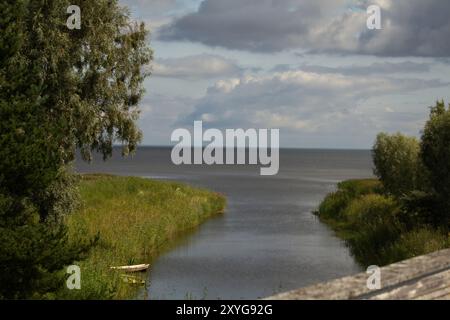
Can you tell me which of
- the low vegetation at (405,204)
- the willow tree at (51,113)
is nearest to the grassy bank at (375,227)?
the low vegetation at (405,204)

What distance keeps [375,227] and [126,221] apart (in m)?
13.5

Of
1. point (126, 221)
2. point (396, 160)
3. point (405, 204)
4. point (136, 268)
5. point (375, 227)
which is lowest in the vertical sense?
point (136, 268)

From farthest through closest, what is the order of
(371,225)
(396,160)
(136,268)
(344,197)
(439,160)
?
(344,197) → (396,160) → (371,225) → (136,268) → (439,160)

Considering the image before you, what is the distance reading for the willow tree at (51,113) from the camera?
55.0ft

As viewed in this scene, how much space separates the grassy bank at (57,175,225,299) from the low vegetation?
1074 centimetres

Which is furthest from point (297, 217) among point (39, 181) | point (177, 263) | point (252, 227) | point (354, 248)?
point (39, 181)

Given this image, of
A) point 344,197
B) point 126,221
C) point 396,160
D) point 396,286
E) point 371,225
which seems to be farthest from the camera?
point 344,197

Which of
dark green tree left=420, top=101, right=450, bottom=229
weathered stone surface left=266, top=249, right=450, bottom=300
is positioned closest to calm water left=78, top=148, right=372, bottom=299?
dark green tree left=420, top=101, right=450, bottom=229

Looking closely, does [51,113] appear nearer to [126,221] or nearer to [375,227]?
[126,221]

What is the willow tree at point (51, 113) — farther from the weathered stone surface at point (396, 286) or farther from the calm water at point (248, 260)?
the weathered stone surface at point (396, 286)

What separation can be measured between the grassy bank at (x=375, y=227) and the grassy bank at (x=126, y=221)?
1045cm

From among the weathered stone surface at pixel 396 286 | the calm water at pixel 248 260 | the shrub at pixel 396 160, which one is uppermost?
the shrub at pixel 396 160

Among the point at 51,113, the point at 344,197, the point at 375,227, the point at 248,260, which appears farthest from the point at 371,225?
the point at 51,113

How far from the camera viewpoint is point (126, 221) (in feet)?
113
